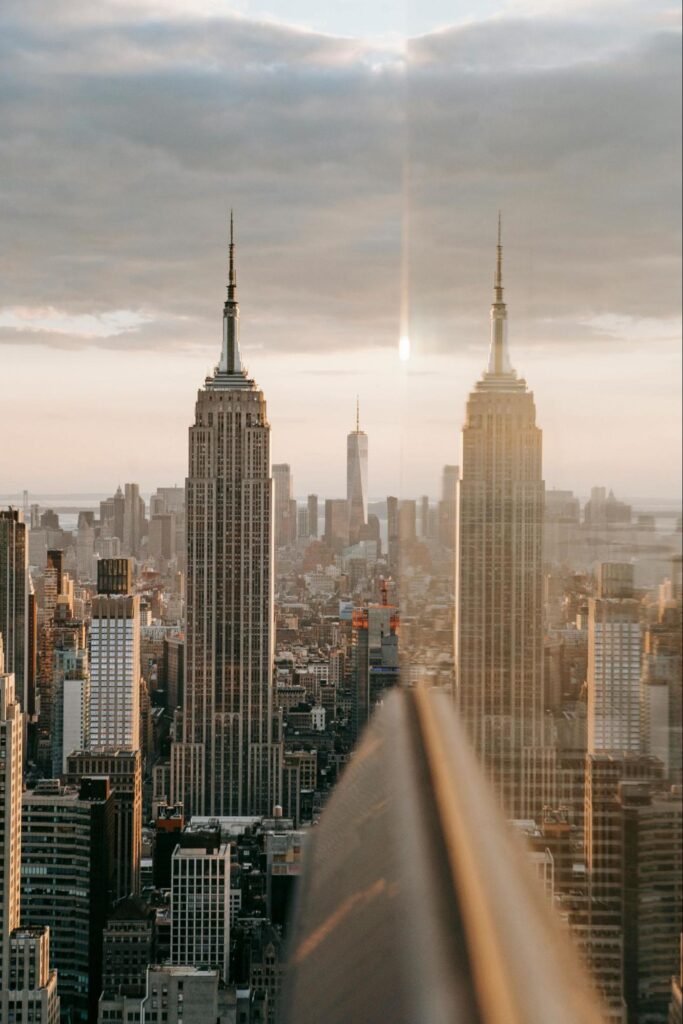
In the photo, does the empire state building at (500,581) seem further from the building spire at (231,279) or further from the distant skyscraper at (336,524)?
the building spire at (231,279)

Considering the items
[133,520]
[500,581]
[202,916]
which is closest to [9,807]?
[202,916]

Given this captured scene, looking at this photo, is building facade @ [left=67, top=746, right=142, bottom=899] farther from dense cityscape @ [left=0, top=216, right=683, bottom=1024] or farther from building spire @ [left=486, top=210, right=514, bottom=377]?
building spire @ [left=486, top=210, right=514, bottom=377]

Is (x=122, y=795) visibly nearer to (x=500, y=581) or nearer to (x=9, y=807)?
(x=9, y=807)

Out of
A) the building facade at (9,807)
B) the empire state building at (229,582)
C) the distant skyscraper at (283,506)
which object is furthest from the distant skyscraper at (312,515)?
the empire state building at (229,582)

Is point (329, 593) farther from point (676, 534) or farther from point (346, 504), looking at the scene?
point (676, 534)

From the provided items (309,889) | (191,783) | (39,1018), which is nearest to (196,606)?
(191,783)

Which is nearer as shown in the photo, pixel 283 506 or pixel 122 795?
pixel 122 795

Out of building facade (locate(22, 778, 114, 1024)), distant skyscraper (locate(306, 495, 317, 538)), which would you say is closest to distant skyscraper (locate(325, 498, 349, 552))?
distant skyscraper (locate(306, 495, 317, 538))

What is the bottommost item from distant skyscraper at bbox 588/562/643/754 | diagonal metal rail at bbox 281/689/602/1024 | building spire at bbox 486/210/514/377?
diagonal metal rail at bbox 281/689/602/1024
